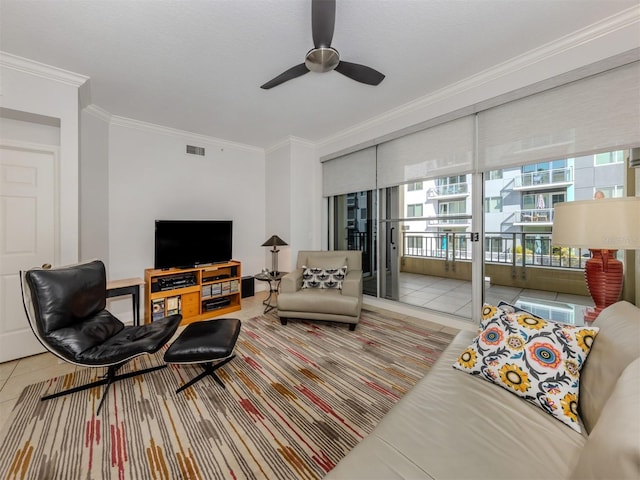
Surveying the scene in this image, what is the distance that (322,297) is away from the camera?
118 inches

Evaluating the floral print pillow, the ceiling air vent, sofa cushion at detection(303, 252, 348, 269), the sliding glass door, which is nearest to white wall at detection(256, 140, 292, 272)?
sofa cushion at detection(303, 252, 348, 269)

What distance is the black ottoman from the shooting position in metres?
1.91

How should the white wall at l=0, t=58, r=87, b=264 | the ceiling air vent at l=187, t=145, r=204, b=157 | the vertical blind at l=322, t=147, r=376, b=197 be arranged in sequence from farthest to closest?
the ceiling air vent at l=187, t=145, r=204, b=157 < the vertical blind at l=322, t=147, r=376, b=197 < the white wall at l=0, t=58, r=87, b=264

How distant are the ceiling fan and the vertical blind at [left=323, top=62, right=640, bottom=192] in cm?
134

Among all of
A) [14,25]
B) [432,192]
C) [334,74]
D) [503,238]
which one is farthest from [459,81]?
[14,25]

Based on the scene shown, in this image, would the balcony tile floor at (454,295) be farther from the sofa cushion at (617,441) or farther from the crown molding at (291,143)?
the crown molding at (291,143)

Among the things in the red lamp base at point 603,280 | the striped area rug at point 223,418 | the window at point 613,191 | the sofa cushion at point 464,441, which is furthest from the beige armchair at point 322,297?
the window at point 613,191

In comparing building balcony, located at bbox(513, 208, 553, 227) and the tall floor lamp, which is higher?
building balcony, located at bbox(513, 208, 553, 227)

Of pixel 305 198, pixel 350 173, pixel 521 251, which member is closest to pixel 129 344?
pixel 305 198

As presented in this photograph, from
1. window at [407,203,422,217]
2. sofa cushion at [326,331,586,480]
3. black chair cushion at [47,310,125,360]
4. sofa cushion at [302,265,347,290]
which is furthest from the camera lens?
window at [407,203,422,217]

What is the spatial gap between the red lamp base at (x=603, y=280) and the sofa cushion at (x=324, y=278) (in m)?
2.26

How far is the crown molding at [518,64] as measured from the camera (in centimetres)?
190

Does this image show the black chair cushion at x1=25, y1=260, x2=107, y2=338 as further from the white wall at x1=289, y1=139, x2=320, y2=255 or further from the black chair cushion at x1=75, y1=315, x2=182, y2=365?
the white wall at x1=289, y1=139, x2=320, y2=255

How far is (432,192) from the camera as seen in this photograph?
4.19 meters
